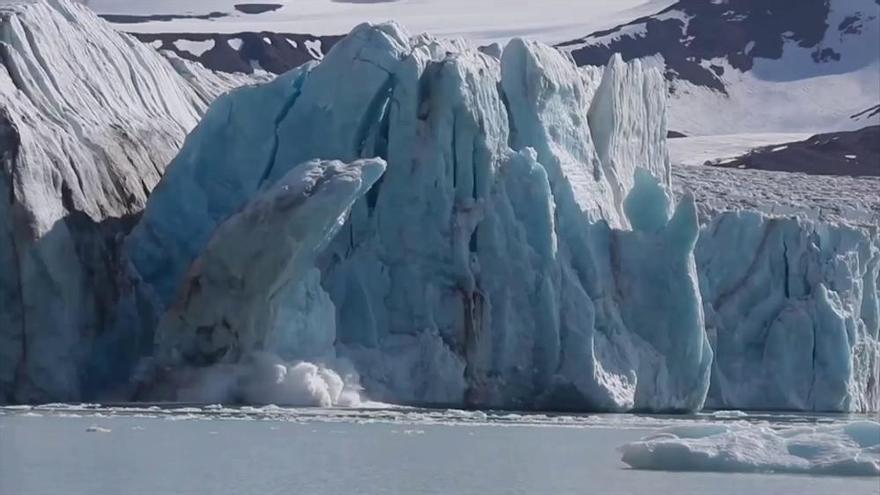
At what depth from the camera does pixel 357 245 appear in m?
23.6

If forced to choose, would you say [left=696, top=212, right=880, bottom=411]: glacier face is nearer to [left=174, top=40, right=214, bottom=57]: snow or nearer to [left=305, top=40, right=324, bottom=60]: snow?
[left=174, top=40, right=214, bottom=57]: snow

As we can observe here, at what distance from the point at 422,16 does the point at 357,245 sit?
52190mm

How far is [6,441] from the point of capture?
17109 millimetres

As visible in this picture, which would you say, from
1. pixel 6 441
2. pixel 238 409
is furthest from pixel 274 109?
pixel 6 441

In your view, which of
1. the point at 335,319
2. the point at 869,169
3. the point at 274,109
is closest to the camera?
the point at 335,319

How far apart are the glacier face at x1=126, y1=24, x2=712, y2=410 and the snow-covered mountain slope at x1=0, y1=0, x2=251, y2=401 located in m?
0.77

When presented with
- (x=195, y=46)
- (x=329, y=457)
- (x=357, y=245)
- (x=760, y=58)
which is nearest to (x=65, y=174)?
(x=357, y=245)

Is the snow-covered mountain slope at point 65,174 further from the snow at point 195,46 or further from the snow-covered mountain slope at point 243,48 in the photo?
the snow at point 195,46

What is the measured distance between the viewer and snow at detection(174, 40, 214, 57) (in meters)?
60.1

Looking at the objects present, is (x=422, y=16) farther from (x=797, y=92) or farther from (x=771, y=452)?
(x=771, y=452)

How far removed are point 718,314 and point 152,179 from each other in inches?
289

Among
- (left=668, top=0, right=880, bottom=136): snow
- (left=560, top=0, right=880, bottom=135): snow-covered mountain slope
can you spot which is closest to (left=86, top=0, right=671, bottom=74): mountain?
(left=560, top=0, right=880, bottom=135): snow-covered mountain slope

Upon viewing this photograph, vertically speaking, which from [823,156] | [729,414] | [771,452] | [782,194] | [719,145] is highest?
[719,145]

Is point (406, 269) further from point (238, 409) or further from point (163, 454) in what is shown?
point (163, 454)
